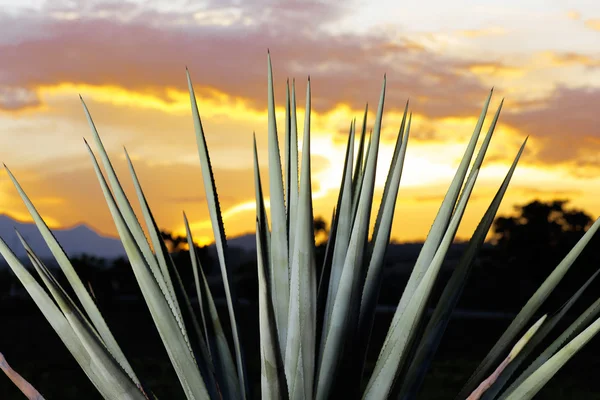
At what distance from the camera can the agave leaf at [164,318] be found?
1.80m

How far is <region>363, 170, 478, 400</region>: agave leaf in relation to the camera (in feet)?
5.31

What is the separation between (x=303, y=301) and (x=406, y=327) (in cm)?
23

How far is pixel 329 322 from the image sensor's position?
1969mm

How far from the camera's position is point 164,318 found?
5.93 ft

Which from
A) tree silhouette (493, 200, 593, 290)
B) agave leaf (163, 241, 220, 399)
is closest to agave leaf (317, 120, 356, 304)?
agave leaf (163, 241, 220, 399)

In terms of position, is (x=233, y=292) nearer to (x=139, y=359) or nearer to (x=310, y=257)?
(x=310, y=257)

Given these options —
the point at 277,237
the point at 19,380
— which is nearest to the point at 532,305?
the point at 277,237

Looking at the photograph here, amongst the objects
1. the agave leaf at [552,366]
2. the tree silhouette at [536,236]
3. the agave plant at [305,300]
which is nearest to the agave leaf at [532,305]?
the agave plant at [305,300]

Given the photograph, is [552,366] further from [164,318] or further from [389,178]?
[164,318]

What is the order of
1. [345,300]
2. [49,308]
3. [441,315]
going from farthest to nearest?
[441,315], [49,308], [345,300]

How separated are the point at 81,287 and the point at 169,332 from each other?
0.38 metres

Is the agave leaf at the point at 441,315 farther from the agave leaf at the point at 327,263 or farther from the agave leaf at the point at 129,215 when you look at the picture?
the agave leaf at the point at 129,215

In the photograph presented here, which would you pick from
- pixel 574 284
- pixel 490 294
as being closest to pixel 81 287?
pixel 574 284

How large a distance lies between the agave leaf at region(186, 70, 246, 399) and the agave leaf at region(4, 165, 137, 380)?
293 millimetres
